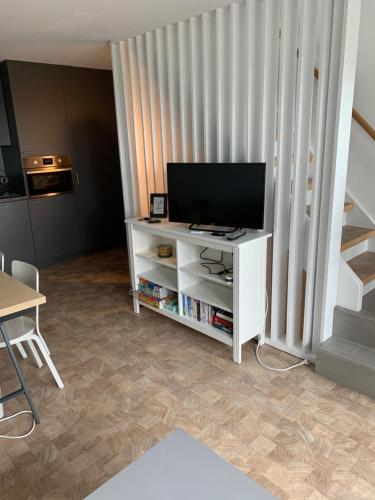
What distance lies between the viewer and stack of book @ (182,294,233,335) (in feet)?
9.47

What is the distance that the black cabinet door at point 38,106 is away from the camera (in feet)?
14.7

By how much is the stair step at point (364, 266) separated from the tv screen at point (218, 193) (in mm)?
881

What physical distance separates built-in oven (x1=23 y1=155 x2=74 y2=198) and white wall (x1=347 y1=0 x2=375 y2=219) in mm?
3473

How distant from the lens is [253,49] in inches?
103

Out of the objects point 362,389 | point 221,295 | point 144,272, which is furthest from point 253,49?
point 362,389

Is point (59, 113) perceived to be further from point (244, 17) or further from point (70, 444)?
point (70, 444)

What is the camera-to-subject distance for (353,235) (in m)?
3.04

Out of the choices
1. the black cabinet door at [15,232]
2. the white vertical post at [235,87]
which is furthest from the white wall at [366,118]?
the black cabinet door at [15,232]

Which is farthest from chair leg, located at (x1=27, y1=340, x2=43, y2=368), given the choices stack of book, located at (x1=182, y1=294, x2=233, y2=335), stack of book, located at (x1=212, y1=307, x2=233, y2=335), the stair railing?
the stair railing

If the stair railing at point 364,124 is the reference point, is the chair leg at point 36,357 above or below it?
below

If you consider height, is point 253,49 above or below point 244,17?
below

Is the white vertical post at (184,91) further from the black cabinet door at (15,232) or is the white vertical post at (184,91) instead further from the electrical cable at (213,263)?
the black cabinet door at (15,232)

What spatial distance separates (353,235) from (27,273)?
244cm

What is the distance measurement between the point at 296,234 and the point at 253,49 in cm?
128
